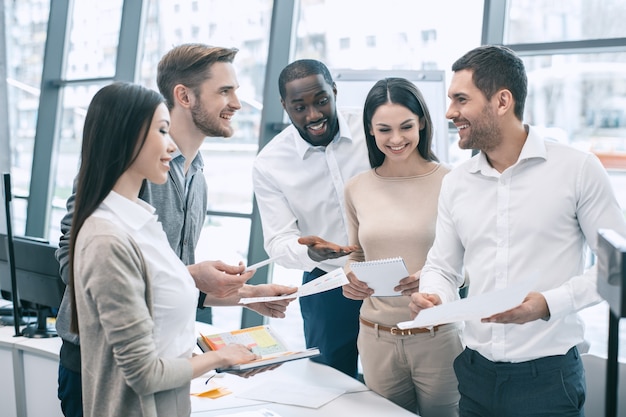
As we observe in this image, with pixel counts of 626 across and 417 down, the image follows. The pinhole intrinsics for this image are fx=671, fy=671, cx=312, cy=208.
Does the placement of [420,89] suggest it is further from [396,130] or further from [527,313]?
[527,313]

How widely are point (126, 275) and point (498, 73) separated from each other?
49.6 inches

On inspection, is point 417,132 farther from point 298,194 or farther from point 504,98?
point 298,194

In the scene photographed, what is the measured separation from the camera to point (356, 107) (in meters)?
3.08

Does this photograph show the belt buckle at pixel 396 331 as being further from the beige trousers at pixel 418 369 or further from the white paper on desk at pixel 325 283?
the white paper on desk at pixel 325 283

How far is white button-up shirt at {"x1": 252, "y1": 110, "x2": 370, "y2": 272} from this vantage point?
9.32ft

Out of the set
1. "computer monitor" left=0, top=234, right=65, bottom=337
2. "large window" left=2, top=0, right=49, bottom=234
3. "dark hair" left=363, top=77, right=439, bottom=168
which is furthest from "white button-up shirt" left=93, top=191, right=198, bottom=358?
"large window" left=2, top=0, right=49, bottom=234

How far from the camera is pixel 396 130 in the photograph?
2.41 m

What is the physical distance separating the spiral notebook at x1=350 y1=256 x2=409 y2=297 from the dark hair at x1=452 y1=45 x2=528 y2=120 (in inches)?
23.2

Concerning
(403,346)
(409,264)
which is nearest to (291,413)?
(403,346)

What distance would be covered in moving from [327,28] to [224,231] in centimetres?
157

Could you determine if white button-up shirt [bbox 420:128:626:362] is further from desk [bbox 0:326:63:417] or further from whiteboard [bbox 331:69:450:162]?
desk [bbox 0:326:63:417]

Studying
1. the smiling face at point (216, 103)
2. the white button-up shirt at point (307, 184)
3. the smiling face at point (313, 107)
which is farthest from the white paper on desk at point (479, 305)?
the smiling face at point (313, 107)

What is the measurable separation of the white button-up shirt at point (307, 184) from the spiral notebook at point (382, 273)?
21.6 inches

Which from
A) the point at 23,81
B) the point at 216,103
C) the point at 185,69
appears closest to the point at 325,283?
the point at 216,103
